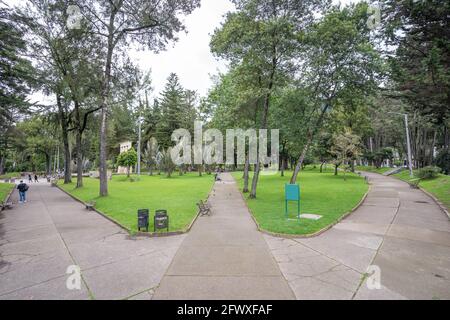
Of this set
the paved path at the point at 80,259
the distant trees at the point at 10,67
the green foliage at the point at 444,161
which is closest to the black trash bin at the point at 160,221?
the paved path at the point at 80,259

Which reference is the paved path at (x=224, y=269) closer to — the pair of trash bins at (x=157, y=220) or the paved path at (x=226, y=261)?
the paved path at (x=226, y=261)

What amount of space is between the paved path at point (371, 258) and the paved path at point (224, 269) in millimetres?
397

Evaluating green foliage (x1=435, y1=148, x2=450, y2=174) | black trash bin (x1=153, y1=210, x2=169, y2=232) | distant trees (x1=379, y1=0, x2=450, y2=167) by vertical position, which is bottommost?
black trash bin (x1=153, y1=210, x2=169, y2=232)

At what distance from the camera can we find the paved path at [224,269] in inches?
172

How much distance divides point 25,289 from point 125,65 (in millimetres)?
17355

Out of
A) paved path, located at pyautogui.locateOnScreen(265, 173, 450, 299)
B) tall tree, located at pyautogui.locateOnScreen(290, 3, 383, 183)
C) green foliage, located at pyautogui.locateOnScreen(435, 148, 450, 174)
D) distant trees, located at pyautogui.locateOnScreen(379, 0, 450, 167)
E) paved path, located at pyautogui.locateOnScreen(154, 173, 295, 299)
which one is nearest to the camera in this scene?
paved path, located at pyautogui.locateOnScreen(154, 173, 295, 299)

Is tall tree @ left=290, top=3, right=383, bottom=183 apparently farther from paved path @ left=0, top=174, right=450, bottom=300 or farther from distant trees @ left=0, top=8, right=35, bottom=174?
distant trees @ left=0, top=8, right=35, bottom=174

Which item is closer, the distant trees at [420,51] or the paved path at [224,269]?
the paved path at [224,269]

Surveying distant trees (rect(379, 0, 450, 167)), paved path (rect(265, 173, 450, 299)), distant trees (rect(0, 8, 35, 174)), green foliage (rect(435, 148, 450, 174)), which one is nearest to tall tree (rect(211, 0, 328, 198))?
distant trees (rect(379, 0, 450, 167))

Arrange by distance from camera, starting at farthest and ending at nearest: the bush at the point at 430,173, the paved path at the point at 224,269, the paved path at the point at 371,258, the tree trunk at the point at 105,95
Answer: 1. the bush at the point at 430,173
2. the tree trunk at the point at 105,95
3. the paved path at the point at 371,258
4. the paved path at the point at 224,269

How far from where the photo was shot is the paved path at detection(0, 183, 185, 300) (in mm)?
4559

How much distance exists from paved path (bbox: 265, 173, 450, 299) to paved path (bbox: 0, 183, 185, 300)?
3175 mm
